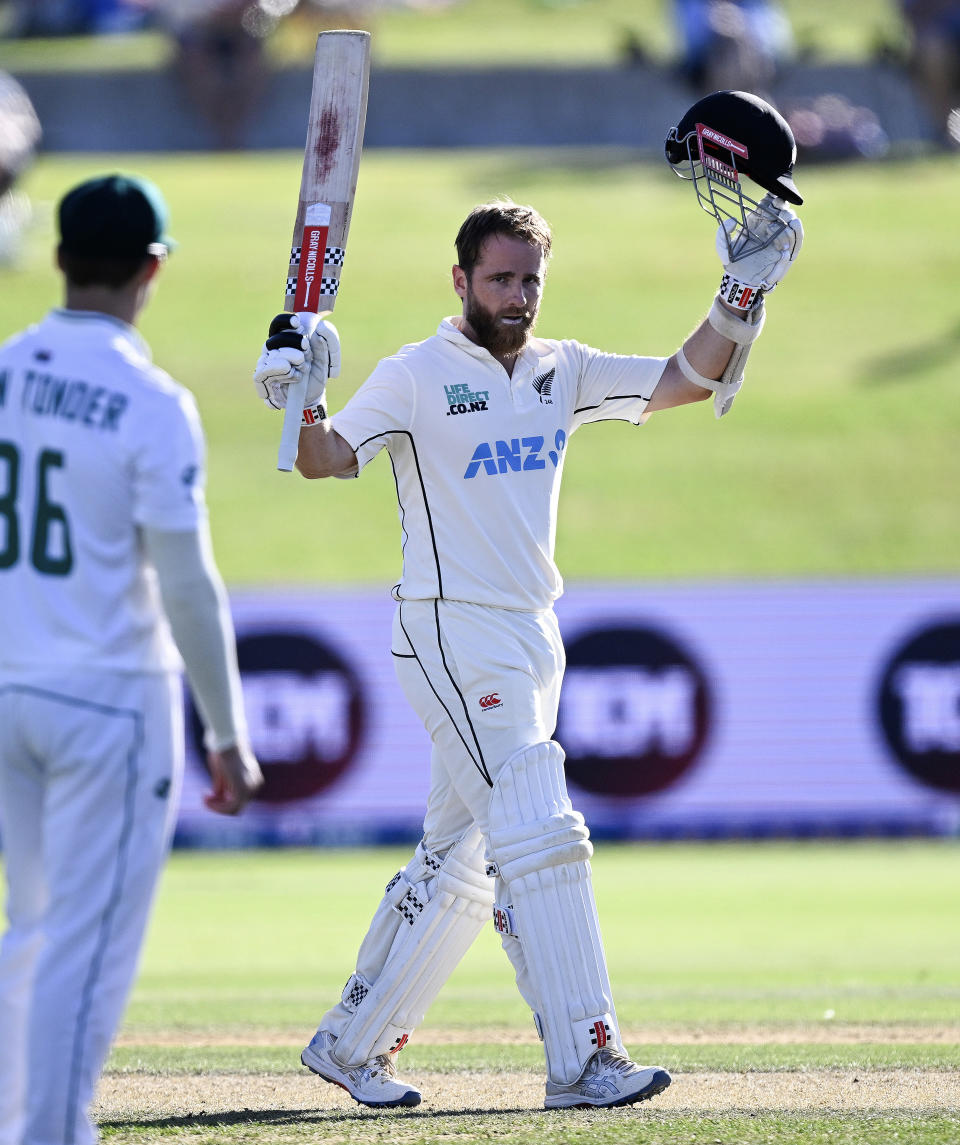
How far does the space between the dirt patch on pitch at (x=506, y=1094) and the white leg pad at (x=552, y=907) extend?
0.20m

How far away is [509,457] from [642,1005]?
9.76 feet

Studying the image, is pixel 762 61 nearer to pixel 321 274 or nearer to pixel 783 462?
pixel 783 462

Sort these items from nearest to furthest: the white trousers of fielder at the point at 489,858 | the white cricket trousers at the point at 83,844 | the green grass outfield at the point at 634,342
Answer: the white cricket trousers at the point at 83,844, the white trousers of fielder at the point at 489,858, the green grass outfield at the point at 634,342

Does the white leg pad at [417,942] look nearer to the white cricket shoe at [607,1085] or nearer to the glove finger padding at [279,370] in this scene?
the white cricket shoe at [607,1085]

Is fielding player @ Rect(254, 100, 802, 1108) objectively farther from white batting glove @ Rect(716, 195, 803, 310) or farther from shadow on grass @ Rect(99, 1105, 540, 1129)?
shadow on grass @ Rect(99, 1105, 540, 1129)

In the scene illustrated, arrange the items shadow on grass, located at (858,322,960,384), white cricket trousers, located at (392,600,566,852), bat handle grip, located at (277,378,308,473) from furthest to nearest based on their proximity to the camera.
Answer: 1. shadow on grass, located at (858,322,960,384)
2. white cricket trousers, located at (392,600,566,852)
3. bat handle grip, located at (277,378,308,473)

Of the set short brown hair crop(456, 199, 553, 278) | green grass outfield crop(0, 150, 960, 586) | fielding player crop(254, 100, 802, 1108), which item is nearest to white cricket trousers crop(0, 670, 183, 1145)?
fielding player crop(254, 100, 802, 1108)

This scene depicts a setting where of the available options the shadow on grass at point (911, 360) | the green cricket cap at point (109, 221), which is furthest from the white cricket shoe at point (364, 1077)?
the shadow on grass at point (911, 360)

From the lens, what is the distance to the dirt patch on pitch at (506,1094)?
4.43 meters

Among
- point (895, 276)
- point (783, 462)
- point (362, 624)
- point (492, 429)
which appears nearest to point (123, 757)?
point (492, 429)

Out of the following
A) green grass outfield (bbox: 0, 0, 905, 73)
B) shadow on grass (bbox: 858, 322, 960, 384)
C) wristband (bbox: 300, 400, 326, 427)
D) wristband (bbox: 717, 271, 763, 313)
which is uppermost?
green grass outfield (bbox: 0, 0, 905, 73)

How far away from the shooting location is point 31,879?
3.45m

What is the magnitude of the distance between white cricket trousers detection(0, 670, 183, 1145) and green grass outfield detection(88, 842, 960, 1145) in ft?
2.89

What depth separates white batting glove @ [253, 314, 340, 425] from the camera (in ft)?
14.5
